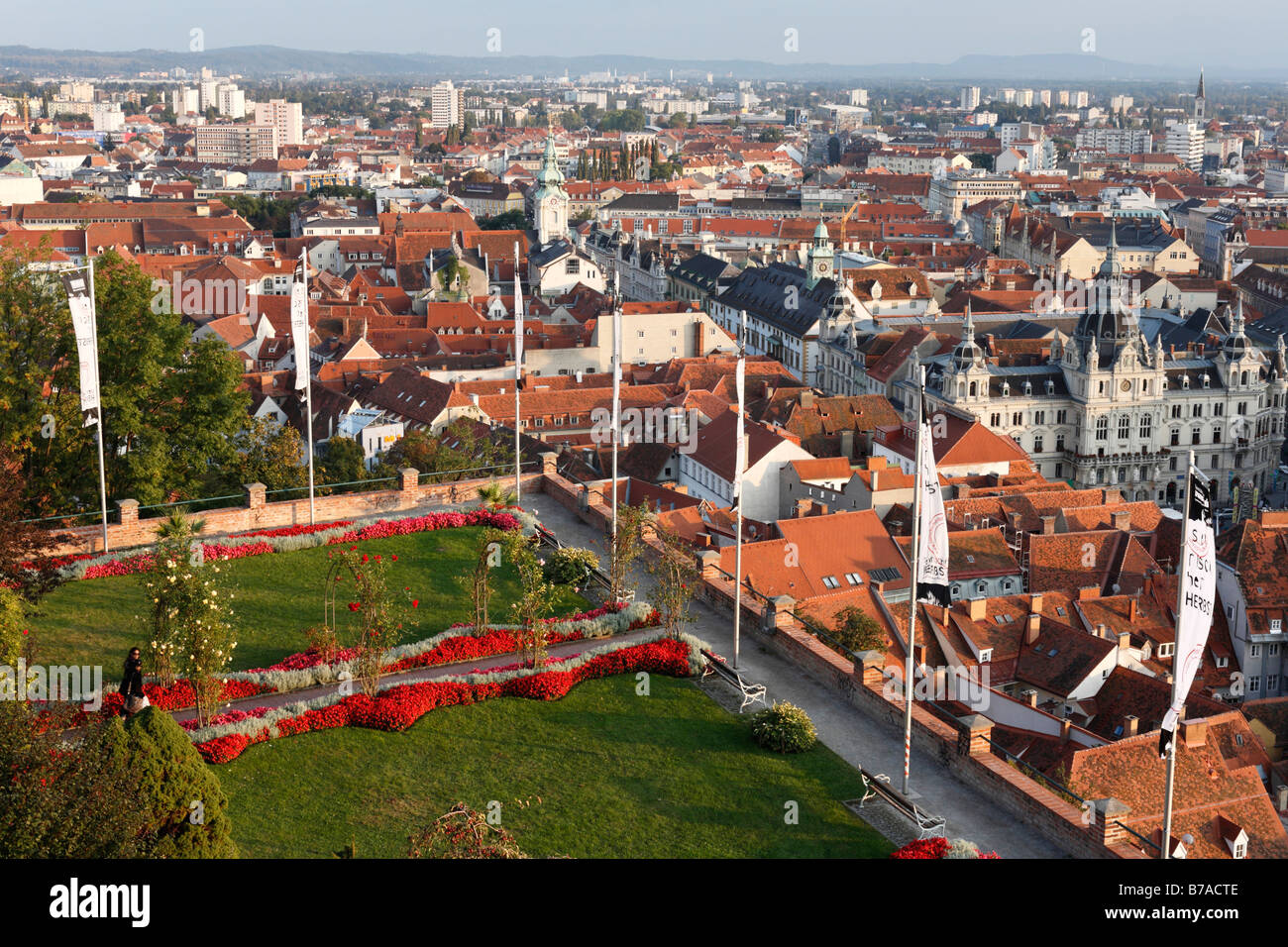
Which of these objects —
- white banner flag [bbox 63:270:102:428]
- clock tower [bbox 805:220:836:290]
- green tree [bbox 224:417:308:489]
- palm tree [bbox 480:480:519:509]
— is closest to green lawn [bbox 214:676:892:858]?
palm tree [bbox 480:480:519:509]

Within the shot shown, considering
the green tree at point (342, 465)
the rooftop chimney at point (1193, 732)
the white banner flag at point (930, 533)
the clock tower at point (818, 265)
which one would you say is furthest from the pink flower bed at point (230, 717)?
the clock tower at point (818, 265)

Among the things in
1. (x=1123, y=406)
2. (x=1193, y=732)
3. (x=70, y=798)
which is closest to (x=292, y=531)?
(x=70, y=798)

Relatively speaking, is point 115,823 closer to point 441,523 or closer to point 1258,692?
point 441,523

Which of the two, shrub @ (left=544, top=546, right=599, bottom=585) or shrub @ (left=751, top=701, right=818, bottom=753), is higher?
shrub @ (left=544, top=546, right=599, bottom=585)

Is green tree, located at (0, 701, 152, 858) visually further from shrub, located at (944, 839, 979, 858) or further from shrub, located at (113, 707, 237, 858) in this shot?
shrub, located at (944, 839, 979, 858)

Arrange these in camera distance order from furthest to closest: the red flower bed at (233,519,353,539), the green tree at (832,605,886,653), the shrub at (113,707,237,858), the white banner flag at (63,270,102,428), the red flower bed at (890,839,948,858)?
the green tree at (832,605,886,653)
the red flower bed at (233,519,353,539)
the white banner flag at (63,270,102,428)
the red flower bed at (890,839,948,858)
the shrub at (113,707,237,858)

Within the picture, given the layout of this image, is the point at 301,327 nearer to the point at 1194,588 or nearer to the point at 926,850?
the point at 926,850
